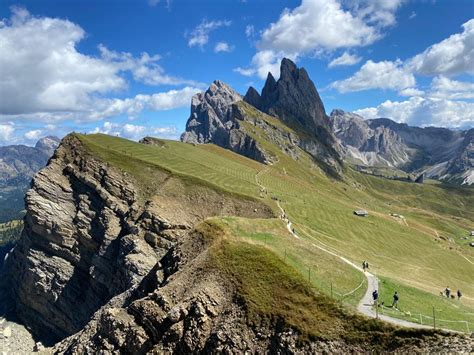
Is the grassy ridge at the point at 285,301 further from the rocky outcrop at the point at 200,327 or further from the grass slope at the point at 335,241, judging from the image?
the grass slope at the point at 335,241

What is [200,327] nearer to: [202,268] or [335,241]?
[202,268]

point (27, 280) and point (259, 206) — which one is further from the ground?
point (259, 206)

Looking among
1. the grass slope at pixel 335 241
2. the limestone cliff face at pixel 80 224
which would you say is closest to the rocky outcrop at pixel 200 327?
the grass slope at pixel 335 241

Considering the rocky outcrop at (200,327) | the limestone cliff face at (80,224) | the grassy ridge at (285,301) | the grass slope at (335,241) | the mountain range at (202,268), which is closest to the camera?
the rocky outcrop at (200,327)

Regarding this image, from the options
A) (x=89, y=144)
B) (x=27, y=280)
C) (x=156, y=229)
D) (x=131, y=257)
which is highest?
(x=89, y=144)

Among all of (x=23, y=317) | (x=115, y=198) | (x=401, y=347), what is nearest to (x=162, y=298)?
(x=401, y=347)

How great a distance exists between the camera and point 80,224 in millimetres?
101938

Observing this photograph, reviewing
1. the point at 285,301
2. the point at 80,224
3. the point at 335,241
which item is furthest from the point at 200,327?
the point at 80,224

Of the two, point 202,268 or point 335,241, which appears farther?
point 335,241

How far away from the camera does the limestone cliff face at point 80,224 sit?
9362cm

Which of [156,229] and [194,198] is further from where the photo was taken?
[194,198]

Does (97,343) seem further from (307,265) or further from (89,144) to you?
(89,144)

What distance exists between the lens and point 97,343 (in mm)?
51906

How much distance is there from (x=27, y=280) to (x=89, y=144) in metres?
41.4
